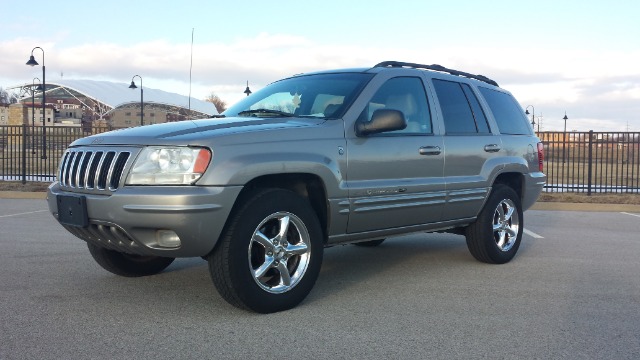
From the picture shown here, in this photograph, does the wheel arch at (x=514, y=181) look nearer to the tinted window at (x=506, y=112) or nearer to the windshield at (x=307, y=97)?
the tinted window at (x=506, y=112)

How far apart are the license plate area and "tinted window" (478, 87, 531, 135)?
4.26 metres

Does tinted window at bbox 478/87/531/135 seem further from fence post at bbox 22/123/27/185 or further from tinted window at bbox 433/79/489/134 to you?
fence post at bbox 22/123/27/185

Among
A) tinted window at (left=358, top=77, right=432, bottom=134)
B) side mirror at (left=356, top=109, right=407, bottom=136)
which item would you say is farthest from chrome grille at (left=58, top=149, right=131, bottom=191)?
tinted window at (left=358, top=77, right=432, bottom=134)

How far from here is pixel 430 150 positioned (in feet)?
18.1

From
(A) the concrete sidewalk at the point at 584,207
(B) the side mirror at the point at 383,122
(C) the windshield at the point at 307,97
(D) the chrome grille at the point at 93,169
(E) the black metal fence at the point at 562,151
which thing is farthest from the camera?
(E) the black metal fence at the point at 562,151

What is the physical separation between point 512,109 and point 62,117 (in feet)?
314

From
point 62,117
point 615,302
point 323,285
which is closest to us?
point 615,302

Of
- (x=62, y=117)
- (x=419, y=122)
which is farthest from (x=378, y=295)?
(x=62, y=117)

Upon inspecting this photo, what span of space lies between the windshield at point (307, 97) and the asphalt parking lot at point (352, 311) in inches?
58.3

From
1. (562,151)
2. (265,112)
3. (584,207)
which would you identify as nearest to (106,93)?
(562,151)

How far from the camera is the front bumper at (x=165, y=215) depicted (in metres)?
3.93

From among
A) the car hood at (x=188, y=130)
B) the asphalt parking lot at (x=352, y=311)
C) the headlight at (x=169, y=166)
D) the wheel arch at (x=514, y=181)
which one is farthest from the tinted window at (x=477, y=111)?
the headlight at (x=169, y=166)

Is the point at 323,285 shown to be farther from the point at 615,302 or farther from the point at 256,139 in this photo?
the point at 615,302

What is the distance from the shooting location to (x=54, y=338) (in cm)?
379
